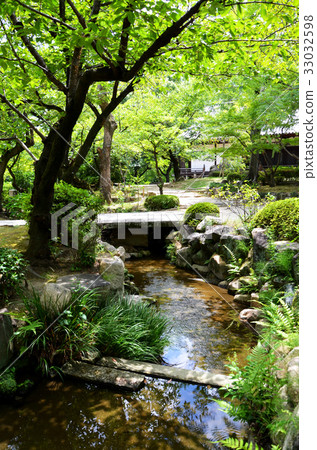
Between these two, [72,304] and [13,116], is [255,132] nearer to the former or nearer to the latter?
[13,116]

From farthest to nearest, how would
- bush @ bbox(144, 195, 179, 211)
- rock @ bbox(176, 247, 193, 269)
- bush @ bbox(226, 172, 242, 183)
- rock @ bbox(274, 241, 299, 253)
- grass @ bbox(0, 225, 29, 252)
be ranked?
1. bush @ bbox(226, 172, 242, 183)
2. bush @ bbox(144, 195, 179, 211)
3. rock @ bbox(176, 247, 193, 269)
4. grass @ bbox(0, 225, 29, 252)
5. rock @ bbox(274, 241, 299, 253)

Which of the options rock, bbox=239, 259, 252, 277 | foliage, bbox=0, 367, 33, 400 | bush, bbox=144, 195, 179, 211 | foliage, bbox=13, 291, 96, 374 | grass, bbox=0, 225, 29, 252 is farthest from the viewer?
bush, bbox=144, 195, 179, 211

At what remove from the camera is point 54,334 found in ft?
13.7

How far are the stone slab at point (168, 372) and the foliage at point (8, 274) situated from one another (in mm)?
1741

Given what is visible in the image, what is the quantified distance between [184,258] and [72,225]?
3940 mm

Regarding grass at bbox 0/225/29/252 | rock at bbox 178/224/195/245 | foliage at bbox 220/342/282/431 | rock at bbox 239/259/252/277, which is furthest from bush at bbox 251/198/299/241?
grass at bbox 0/225/29/252

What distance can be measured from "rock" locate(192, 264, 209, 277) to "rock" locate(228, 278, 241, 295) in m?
1.36

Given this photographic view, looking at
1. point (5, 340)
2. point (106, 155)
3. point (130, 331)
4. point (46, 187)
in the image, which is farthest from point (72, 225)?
point (106, 155)

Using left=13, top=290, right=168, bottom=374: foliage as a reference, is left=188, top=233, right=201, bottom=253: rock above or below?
above

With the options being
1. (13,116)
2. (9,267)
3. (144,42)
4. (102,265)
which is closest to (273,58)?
(144,42)

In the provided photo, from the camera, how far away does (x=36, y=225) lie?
6.59 m

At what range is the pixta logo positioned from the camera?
681cm

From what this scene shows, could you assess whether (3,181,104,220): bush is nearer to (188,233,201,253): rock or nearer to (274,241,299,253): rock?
(188,233,201,253): rock

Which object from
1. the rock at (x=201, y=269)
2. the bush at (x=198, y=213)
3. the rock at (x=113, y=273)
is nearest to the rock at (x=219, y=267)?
the rock at (x=201, y=269)
